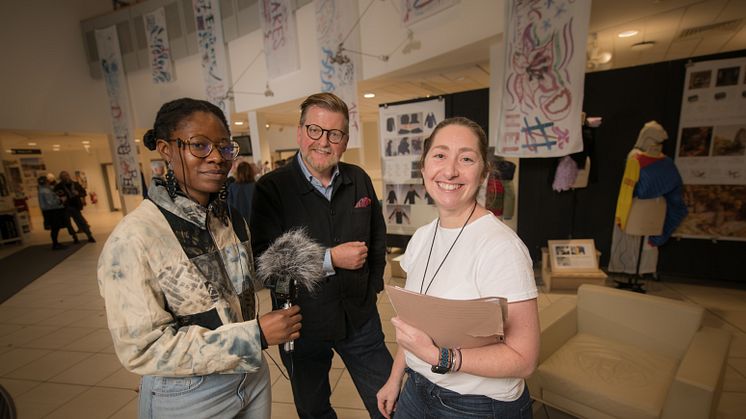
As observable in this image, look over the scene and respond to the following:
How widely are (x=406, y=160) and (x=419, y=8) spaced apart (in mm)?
2010

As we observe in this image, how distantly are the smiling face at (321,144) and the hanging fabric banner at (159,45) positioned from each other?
9257 mm

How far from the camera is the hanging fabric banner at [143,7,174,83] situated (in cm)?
826

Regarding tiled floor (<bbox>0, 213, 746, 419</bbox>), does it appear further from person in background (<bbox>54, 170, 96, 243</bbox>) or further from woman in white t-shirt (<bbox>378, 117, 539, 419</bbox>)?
person in background (<bbox>54, 170, 96, 243</bbox>)

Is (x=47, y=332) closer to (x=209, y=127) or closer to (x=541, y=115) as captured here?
(x=209, y=127)

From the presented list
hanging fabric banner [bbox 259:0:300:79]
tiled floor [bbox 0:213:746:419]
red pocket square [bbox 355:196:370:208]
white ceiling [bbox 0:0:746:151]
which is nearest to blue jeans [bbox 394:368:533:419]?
red pocket square [bbox 355:196:370:208]

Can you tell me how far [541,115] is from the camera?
10.0 ft

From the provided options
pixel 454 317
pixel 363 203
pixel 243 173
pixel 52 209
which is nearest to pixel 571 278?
pixel 363 203

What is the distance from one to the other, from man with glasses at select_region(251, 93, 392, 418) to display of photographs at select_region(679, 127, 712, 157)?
4150 mm

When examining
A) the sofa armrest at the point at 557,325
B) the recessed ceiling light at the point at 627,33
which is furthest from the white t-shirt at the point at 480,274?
the recessed ceiling light at the point at 627,33

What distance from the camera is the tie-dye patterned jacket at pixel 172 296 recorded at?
0.76m

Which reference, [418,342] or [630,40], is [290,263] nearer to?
[418,342]

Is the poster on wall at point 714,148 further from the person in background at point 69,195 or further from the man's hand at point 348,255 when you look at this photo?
the person in background at point 69,195

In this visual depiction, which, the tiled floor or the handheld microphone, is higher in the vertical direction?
the handheld microphone

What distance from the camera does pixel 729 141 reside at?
3.37m
